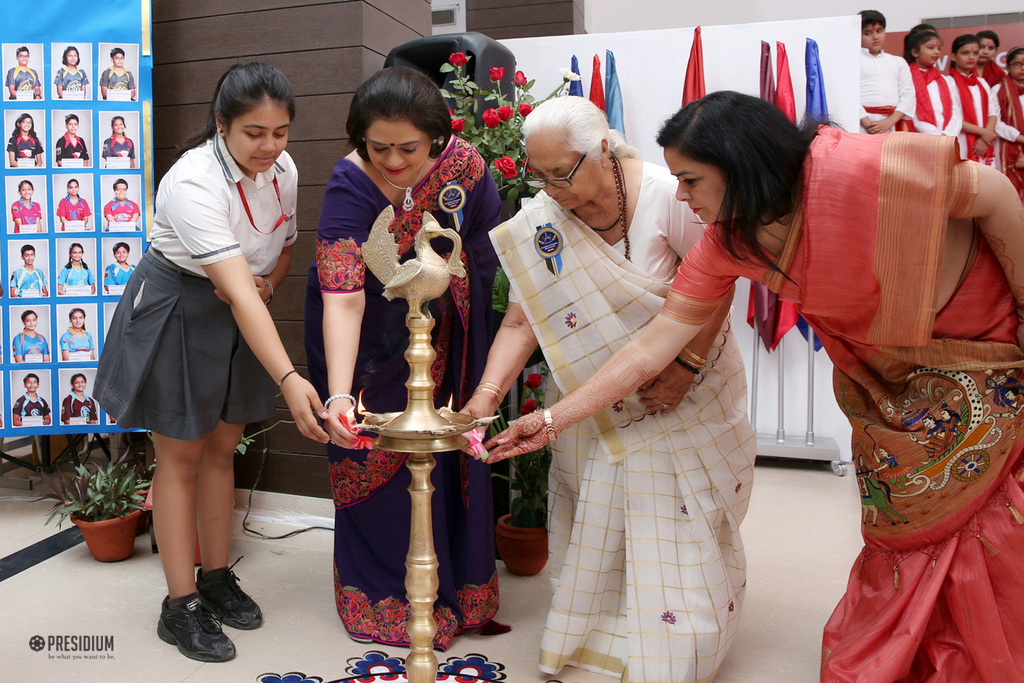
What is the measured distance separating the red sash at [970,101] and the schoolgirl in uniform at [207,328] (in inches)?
198

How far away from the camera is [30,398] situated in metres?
3.16

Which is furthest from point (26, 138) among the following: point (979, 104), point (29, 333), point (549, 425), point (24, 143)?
point (979, 104)

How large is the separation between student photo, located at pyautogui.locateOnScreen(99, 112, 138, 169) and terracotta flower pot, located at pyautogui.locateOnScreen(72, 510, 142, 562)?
48.8 inches

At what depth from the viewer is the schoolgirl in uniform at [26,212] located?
3092 millimetres

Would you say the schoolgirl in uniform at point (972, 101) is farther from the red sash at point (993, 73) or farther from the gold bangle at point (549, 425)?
the gold bangle at point (549, 425)

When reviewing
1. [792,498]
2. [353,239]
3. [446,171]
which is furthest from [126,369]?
[792,498]

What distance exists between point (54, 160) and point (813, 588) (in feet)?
9.75

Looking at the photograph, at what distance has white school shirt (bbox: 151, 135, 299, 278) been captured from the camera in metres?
2.02

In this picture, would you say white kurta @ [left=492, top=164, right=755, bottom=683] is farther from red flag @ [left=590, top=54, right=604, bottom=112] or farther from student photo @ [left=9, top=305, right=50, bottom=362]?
red flag @ [left=590, top=54, right=604, bottom=112]

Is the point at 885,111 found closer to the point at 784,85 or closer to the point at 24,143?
the point at 784,85

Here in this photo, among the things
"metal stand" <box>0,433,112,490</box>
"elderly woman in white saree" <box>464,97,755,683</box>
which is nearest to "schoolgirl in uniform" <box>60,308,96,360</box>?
"metal stand" <box>0,433,112,490</box>

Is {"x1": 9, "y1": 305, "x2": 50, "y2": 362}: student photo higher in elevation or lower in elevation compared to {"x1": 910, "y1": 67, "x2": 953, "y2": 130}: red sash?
lower

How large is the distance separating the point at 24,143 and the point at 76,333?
2.30ft

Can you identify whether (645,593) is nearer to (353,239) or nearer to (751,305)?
(353,239)
